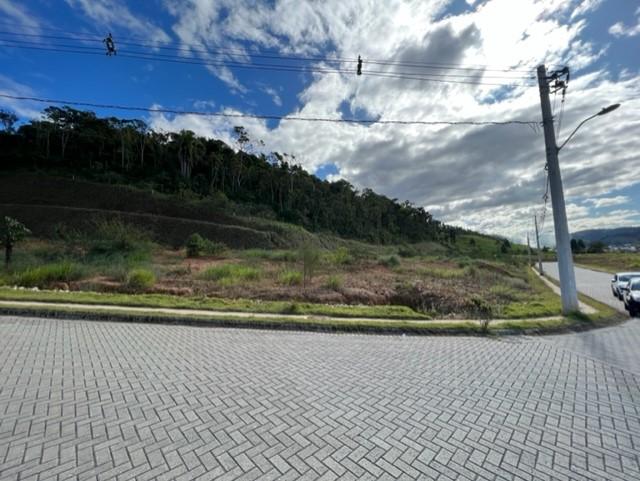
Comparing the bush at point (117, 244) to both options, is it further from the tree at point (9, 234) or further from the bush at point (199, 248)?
the tree at point (9, 234)

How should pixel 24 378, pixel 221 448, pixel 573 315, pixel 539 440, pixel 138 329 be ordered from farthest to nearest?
pixel 573 315, pixel 138 329, pixel 24 378, pixel 539 440, pixel 221 448

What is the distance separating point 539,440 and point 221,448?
3.50 metres

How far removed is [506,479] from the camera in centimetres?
265

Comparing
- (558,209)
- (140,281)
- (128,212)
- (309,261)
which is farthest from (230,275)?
(128,212)

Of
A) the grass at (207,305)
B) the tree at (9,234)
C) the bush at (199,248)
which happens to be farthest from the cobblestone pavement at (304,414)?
the bush at (199,248)

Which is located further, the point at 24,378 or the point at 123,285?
the point at 123,285

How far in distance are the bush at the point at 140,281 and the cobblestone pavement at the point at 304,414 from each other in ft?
27.0

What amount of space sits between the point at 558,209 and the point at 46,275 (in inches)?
955

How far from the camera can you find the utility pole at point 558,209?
11602 mm

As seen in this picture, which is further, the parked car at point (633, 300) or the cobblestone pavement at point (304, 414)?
the parked car at point (633, 300)

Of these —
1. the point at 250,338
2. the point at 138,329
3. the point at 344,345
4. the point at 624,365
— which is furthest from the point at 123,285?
the point at 624,365

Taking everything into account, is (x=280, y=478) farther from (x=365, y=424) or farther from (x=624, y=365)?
(x=624, y=365)

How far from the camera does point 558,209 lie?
11750 millimetres

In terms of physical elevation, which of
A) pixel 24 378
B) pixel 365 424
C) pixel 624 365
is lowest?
pixel 624 365
